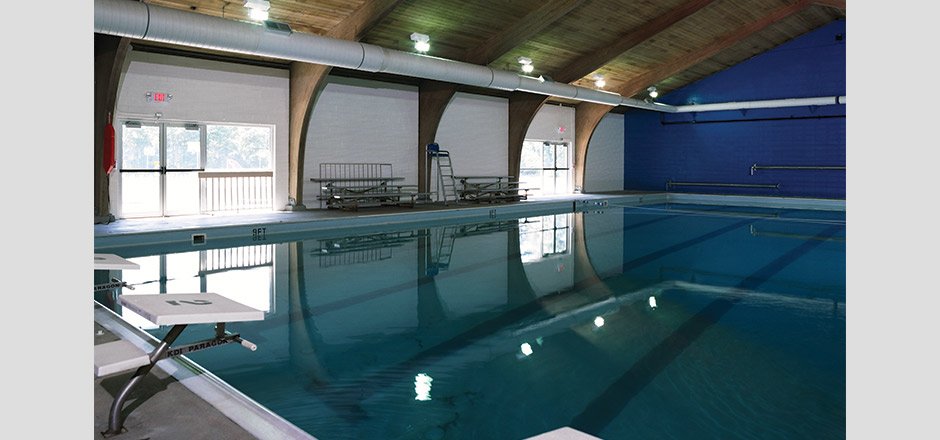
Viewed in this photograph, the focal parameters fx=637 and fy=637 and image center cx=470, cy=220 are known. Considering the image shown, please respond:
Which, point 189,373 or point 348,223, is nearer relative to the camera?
point 189,373

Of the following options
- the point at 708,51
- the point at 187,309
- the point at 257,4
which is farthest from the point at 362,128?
the point at 187,309

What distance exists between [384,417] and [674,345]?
183 cm

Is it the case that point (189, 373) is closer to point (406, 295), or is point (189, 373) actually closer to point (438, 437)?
point (438, 437)

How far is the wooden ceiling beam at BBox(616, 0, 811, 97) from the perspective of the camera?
12.8m

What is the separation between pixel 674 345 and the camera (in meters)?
3.60

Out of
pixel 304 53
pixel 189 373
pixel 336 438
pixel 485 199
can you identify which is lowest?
pixel 336 438

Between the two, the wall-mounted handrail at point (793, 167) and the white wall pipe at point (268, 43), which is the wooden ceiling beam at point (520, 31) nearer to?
the white wall pipe at point (268, 43)

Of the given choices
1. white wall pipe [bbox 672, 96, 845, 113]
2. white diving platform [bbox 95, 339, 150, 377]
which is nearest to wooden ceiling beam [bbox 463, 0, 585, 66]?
white wall pipe [bbox 672, 96, 845, 113]

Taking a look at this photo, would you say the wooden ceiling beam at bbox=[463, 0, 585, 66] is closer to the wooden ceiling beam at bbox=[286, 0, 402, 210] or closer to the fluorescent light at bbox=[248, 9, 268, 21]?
the wooden ceiling beam at bbox=[286, 0, 402, 210]

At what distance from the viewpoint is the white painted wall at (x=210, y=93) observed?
8.55 metres

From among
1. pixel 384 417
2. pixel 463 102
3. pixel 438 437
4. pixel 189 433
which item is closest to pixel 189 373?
pixel 189 433

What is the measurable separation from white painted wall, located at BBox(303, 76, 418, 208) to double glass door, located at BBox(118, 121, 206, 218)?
5.76ft

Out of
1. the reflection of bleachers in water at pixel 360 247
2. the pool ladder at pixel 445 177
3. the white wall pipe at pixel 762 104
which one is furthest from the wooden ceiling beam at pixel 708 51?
the reflection of bleachers in water at pixel 360 247

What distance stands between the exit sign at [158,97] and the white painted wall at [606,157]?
10788mm
